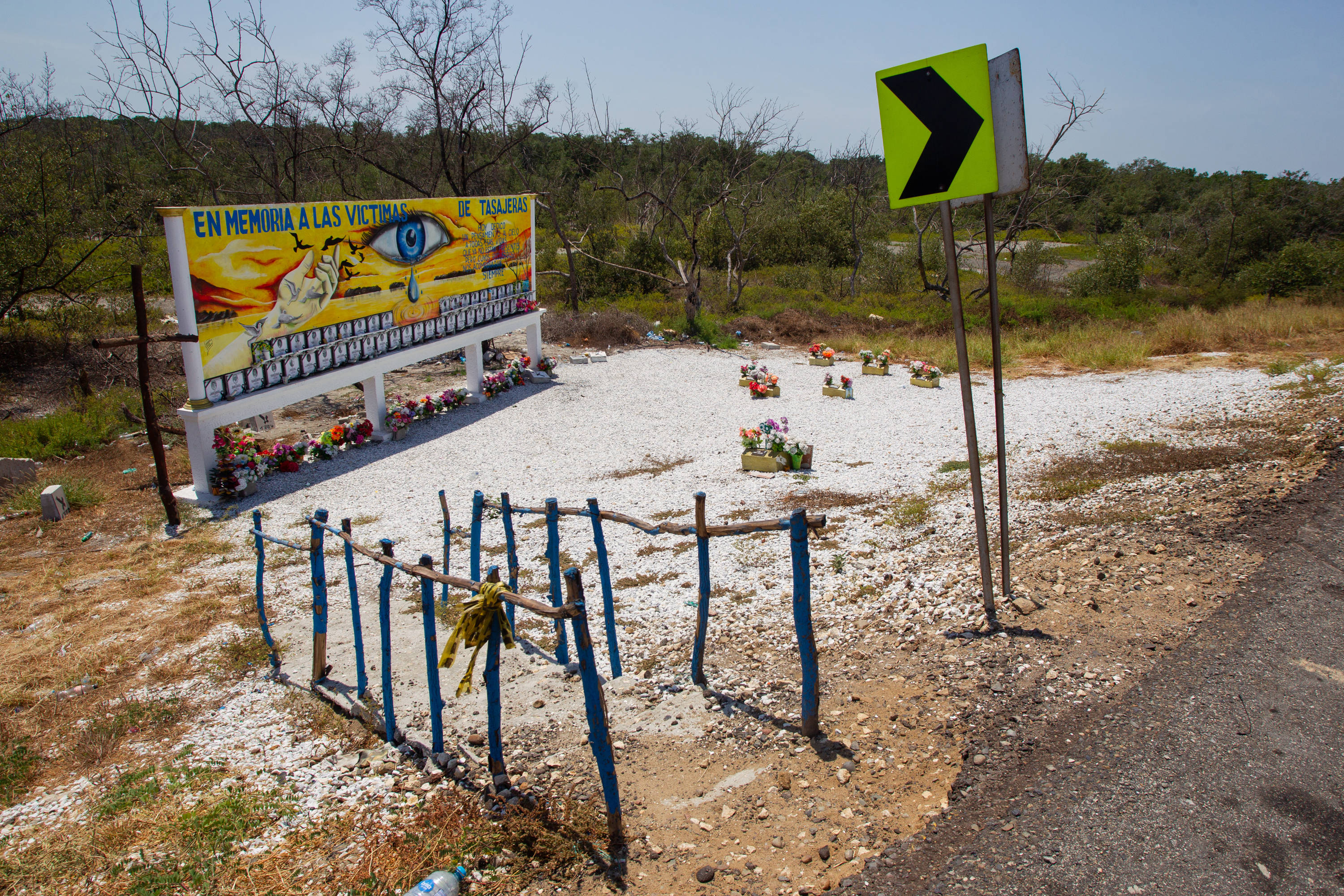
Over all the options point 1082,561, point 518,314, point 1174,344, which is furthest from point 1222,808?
point 1174,344

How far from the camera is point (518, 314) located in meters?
14.9

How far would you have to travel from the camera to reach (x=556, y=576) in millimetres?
5336

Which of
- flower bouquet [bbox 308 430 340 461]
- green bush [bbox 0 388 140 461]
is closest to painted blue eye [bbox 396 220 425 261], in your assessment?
flower bouquet [bbox 308 430 340 461]

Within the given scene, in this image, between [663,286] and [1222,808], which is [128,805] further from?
[663,286]

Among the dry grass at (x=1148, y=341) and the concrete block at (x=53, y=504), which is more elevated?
A: the dry grass at (x=1148, y=341)

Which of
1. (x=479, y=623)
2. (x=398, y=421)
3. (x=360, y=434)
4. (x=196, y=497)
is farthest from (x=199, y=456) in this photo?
(x=479, y=623)

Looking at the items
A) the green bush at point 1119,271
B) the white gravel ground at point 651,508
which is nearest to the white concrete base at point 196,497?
the white gravel ground at point 651,508

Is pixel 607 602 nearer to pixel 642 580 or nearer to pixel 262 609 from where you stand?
pixel 642 580

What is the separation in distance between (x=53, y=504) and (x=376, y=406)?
3988 mm

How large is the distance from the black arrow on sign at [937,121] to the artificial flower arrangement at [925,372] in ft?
33.8

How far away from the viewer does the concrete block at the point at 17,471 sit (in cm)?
949

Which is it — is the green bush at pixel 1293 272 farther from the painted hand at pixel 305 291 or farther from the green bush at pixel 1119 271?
the painted hand at pixel 305 291

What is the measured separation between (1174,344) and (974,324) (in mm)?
5989

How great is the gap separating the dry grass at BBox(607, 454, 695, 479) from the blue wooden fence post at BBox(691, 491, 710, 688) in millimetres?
5019
